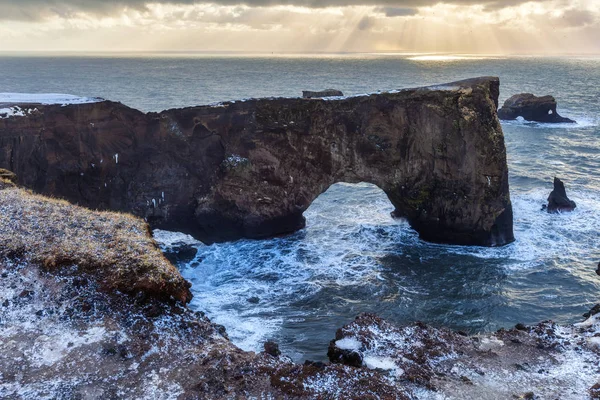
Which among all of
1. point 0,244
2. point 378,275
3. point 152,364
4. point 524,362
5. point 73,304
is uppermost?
point 0,244

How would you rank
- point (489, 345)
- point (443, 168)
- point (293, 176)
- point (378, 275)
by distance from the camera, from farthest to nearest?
point (293, 176) < point (443, 168) < point (378, 275) < point (489, 345)

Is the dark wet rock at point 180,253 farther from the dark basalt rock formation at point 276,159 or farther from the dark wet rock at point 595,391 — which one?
the dark wet rock at point 595,391

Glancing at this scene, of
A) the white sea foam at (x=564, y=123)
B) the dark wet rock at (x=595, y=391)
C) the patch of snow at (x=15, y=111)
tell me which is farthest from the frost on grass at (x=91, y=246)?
the white sea foam at (x=564, y=123)

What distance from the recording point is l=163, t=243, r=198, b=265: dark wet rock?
2850 cm

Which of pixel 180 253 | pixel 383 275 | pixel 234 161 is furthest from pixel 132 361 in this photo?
pixel 234 161

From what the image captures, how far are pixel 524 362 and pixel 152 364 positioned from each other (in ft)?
37.9

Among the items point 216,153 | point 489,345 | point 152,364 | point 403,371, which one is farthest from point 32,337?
point 216,153

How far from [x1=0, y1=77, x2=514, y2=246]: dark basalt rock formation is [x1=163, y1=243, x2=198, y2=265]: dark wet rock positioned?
2487mm

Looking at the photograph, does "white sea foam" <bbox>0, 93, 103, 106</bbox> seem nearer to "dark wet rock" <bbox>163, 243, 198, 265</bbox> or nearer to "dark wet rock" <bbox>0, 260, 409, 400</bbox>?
"dark wet rock" <bbox>163, 243, 198, 265</bbox>

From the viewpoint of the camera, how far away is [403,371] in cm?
1411

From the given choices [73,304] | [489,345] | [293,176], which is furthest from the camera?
[293,176]

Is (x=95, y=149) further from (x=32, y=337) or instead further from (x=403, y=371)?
(x=403, y=371)

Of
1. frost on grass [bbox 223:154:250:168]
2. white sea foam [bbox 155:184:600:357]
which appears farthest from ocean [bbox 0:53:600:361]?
frost on grass [bbox 223:154:250:168]

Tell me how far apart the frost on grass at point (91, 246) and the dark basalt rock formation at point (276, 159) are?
10578 millimetres
